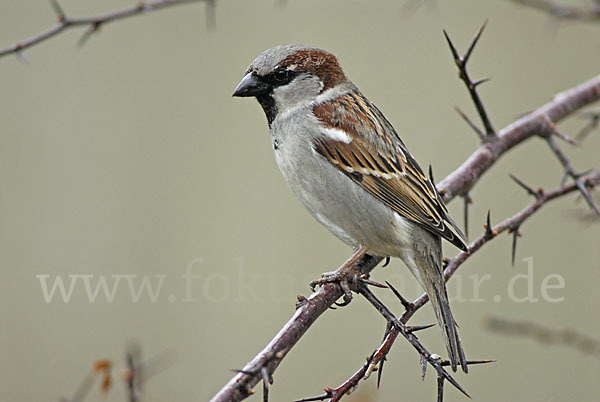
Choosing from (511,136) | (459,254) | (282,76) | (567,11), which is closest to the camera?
(459,254)


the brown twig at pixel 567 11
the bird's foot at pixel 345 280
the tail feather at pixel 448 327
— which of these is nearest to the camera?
the tail feather at pixel 448 327

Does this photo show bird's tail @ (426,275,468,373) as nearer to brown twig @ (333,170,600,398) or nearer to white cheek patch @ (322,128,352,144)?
brown twig @ (333,170,600,398)

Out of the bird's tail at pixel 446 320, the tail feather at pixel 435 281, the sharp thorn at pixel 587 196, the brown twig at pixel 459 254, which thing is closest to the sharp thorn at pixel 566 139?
the brown twig at pixel 459 254

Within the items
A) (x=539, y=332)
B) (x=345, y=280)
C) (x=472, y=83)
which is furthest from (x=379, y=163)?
(x=539, y=332)

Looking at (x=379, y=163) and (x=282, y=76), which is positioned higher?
(x=282, y=76)

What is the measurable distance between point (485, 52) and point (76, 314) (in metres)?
3.72

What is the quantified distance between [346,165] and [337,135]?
0.50ft

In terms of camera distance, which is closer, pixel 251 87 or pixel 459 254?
pixel 459 254

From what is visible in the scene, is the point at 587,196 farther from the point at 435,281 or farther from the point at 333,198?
the point at 333,198

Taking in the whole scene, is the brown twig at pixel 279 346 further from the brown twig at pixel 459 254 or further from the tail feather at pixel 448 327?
the tail feather at pixel 448 327

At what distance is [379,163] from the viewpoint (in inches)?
114

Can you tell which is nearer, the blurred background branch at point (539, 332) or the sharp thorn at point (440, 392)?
the sharp thorn at point (440, 392)

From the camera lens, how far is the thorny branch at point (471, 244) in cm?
167

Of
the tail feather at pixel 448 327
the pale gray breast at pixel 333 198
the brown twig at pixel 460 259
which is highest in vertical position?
the pale gray breast at pixel 333 198
